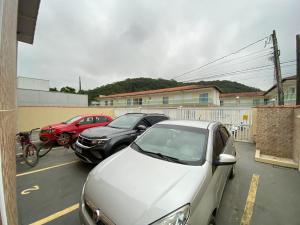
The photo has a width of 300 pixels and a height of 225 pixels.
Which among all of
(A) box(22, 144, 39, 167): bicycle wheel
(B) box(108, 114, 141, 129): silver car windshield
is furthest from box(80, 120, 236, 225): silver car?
(A) box(22, 144, 39, 167): bicycle wheel

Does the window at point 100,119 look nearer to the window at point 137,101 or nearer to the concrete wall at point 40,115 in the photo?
the concrete wall at point 40,115

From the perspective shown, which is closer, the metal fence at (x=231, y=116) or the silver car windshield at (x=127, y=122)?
the silver car windshield at (x=127, y=122)

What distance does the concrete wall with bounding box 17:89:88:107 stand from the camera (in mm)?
15977

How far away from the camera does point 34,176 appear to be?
12.1 ft

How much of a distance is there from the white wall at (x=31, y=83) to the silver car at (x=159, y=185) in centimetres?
2416

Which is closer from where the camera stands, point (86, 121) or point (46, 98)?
point (86, 121)

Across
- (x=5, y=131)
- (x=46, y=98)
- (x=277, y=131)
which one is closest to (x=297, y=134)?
(x=277, y=131)

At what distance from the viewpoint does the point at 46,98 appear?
59.4ft

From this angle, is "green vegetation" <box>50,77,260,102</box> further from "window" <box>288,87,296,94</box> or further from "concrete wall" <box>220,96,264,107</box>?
"window" <box>288,87,296,94</box>

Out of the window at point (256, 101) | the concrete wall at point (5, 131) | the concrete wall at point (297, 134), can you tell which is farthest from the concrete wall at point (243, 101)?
the concrete wall at point (5, 131)

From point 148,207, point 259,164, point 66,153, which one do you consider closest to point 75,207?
point 148,207

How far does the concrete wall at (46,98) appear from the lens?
1598 cm

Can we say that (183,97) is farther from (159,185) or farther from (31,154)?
(159,185)

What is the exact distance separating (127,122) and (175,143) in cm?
279
